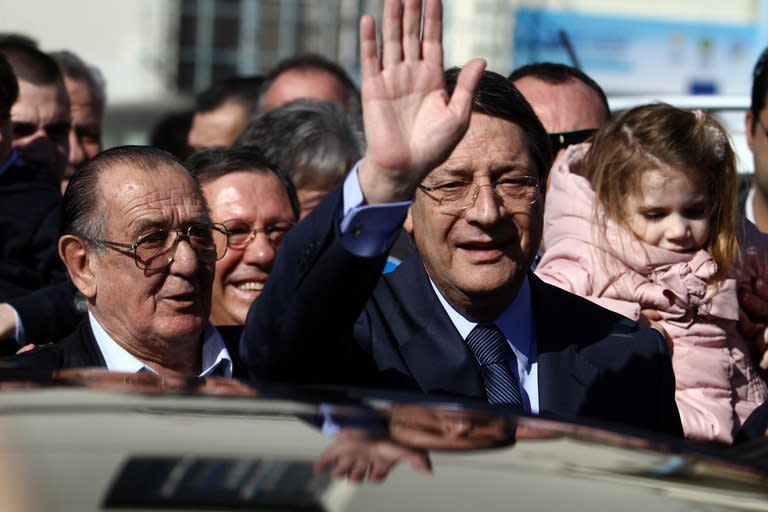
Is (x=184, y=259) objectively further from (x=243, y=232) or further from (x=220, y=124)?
(x=220, y=124)

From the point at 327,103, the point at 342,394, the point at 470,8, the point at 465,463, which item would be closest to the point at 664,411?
the point at 342,394

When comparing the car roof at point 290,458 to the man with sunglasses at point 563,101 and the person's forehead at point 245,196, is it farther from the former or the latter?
the man with sunglasses at point 563,101

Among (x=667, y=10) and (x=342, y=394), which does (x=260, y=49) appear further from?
(x=342, y=394)

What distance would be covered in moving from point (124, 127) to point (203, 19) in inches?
237

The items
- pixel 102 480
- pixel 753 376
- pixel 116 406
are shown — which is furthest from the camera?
pixel 753 376

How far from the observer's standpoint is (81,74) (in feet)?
22.8

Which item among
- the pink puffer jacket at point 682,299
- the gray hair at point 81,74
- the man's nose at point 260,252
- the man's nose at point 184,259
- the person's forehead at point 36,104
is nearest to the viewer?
the man's nose at point 184,259

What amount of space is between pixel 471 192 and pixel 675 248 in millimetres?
842

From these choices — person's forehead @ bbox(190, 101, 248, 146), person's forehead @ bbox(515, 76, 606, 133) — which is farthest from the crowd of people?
person's forehead @ bbox(190, 101, 248, 146)

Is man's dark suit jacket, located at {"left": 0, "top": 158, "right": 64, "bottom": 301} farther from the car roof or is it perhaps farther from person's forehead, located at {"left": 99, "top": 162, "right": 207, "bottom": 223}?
the car roof

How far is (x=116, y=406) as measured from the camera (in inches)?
80.7

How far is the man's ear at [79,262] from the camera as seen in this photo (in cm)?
365

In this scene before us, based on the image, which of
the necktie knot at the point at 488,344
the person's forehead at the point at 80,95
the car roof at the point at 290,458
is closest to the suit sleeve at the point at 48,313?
the necktie knot at the point at 488,344

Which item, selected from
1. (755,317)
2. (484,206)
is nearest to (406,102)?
(484,206)
